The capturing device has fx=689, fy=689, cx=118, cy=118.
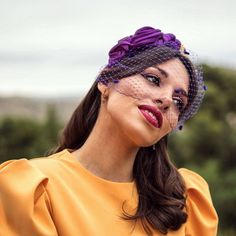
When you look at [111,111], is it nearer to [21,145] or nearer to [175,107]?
[175,107]

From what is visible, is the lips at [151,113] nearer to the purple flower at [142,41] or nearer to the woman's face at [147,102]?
the woman's face at [147,102]

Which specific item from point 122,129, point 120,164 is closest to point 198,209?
point 120,164

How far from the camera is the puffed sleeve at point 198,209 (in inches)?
97.8

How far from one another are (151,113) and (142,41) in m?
0.29

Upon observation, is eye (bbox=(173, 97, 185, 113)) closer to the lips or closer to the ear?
the lips

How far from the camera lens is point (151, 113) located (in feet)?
7.13

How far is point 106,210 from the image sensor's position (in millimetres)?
2195

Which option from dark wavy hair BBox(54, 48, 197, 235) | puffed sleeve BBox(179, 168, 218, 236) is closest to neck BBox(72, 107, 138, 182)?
dark wavy hair BBox(54, 48, 197, 235)

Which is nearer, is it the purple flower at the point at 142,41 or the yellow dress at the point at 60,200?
the yellow dress at the point at 60,200

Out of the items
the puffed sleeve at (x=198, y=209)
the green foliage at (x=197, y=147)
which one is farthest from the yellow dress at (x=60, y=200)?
the green foliage at (x=197, y=147)

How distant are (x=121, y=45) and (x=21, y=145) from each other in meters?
7.14

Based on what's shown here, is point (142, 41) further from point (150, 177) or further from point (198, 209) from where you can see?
point (198, 209)

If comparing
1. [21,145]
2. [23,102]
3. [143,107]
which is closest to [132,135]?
[143,107]

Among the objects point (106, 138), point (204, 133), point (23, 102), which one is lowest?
point (23, 102)
